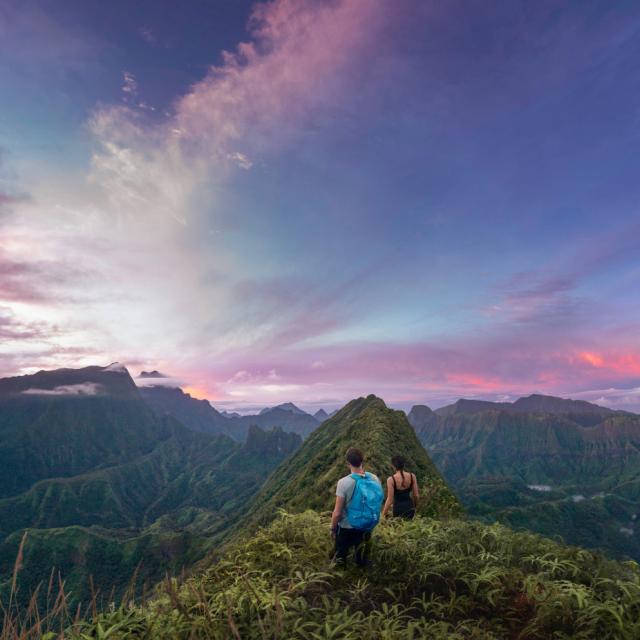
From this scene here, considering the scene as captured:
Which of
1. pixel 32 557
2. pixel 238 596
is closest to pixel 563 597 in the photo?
pixel 238 596

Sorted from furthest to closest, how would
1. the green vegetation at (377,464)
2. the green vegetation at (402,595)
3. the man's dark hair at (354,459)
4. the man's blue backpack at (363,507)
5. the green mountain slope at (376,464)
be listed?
the green mountain slope at (376,464), the green vegetation at (377,464), the man's dark hair at (354,459), the man's blue backpack at (363,507), the green vegetation at (402,595)

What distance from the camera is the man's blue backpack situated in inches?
307

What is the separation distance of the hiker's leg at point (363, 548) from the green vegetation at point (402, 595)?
24 centimetres

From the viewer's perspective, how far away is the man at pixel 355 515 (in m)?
7.84

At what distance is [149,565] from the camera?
14088 cm

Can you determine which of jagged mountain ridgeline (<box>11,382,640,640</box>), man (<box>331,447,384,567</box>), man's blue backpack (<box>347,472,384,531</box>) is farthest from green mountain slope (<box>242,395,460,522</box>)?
man's blue backpack (<box>347,472,384,531</box>)

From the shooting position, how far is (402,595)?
6949 mm

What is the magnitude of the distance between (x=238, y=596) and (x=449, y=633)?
126 inches

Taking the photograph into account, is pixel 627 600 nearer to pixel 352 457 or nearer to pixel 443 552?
pixel 443 552

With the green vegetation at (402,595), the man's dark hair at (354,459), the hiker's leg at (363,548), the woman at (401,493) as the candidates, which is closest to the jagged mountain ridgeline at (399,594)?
the green vegetation at (402,595)

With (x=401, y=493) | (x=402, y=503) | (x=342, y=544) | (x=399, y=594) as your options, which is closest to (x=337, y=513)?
(x=342, y=544)

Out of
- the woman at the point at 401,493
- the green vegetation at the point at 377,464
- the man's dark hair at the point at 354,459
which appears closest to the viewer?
the man's dark hair at the point at 354,459

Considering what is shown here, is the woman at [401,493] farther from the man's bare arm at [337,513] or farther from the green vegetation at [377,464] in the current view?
the man's bare arm at [337,513]

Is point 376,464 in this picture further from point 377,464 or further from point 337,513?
point 337,513
